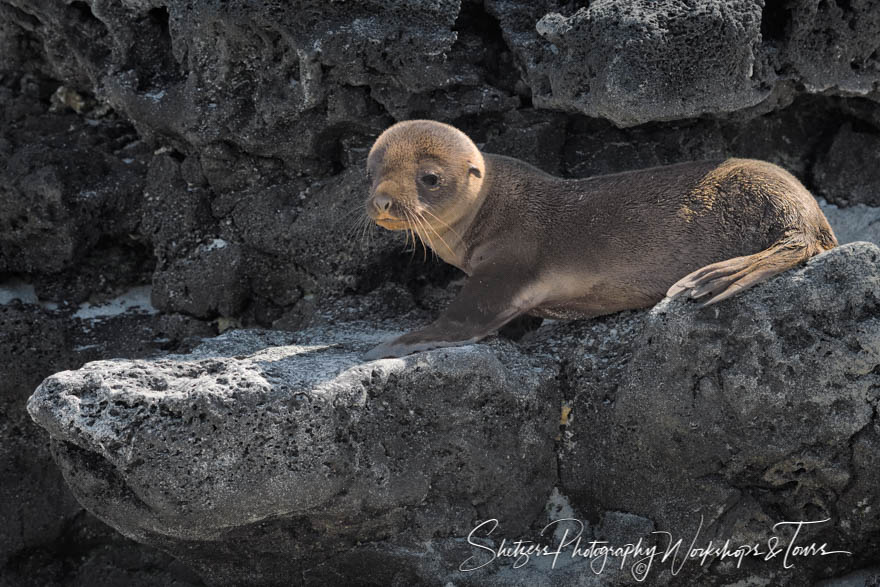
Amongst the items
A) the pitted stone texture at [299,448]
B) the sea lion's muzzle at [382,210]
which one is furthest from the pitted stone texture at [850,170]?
the sea lion's muzzle at [382,210]

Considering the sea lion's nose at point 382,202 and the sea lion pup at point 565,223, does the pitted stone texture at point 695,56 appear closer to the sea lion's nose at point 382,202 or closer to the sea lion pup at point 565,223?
the sea lion pup at point 565,223

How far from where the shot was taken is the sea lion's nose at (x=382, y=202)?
4484mm

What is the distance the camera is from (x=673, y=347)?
4.12 metres

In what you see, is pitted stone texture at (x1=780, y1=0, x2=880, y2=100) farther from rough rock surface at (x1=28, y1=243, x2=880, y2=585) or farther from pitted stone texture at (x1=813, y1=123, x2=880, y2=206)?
rough rock surface at (x1=28, y1=243, x2=880, y2=585)

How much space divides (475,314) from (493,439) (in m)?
0.61

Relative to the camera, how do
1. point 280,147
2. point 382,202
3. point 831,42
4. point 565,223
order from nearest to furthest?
point 382,202, point 565,223, point 831,42, point 280,147

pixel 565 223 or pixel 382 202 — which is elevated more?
pixel 382 202

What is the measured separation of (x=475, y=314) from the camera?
4.65 meters

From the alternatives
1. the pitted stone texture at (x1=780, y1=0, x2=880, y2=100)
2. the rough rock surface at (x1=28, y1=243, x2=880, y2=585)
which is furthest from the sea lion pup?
the pitted stone texture at (x1=780, y1=0, x2=880, y2=100)

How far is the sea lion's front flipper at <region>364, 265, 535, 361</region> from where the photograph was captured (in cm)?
449

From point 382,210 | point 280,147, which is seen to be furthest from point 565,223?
point 280,147

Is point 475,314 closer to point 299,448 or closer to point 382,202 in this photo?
point 382,202

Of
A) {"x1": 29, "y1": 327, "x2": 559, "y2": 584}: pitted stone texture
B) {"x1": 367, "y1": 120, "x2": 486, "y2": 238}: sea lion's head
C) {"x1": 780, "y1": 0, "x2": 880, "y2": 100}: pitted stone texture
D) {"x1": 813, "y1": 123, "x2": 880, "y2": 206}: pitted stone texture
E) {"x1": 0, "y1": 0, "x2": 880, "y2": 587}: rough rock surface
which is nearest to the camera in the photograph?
{"x1": 29, "y1": 327, "x2": 559, "y2": 584}: pitted stone texture

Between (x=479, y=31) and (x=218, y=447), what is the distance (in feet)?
9.46
